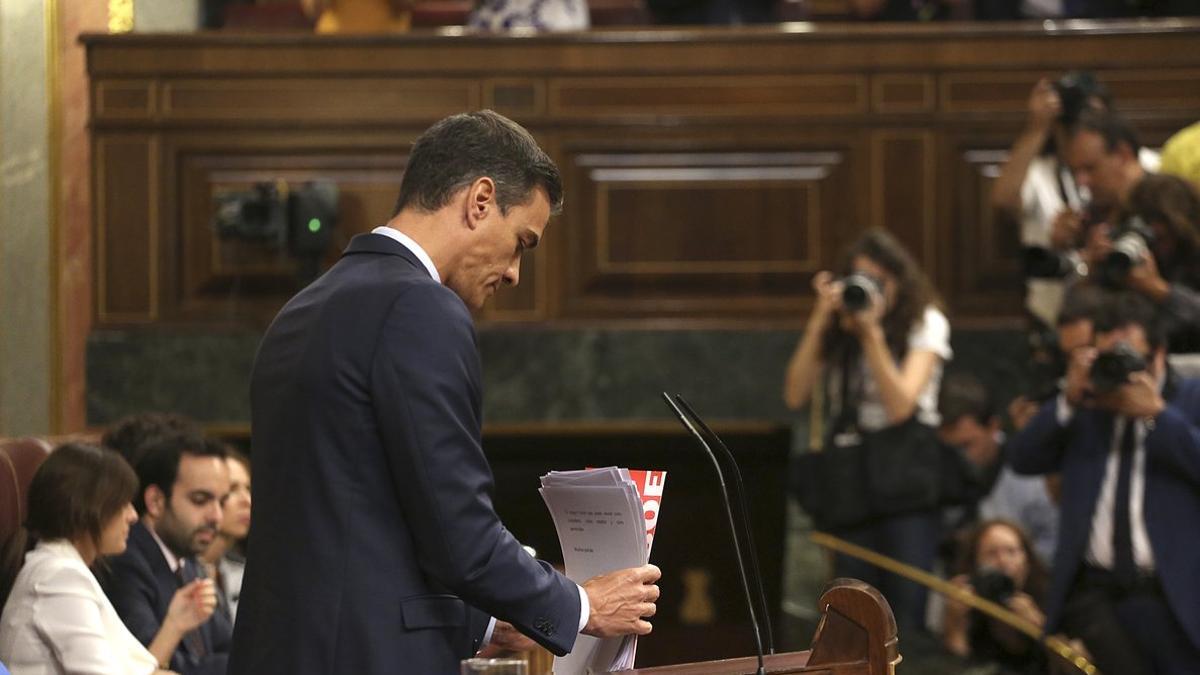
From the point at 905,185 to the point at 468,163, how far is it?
14.7ft

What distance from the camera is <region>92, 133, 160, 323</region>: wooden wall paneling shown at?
677 cm

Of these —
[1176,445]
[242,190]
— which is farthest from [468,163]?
[242,190]

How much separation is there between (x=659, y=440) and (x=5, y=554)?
9.15ft

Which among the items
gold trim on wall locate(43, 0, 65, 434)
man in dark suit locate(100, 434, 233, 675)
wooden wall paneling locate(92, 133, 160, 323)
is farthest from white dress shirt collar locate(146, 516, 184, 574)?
wooden wall paneling locate(92, 133, 160, 323)

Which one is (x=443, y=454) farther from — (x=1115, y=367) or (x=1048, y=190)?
(x=1048, y=190)

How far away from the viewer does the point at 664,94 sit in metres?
6.81

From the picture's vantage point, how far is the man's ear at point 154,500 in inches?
158

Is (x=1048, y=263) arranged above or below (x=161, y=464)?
above

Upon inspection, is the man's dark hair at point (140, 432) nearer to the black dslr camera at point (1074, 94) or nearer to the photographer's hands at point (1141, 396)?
the photographer's hands at point (1141, 396)

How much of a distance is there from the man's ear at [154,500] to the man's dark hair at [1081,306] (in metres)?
2.46

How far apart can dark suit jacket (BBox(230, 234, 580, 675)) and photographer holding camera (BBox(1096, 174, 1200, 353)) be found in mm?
3247

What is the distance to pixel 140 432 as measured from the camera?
423 centimetres

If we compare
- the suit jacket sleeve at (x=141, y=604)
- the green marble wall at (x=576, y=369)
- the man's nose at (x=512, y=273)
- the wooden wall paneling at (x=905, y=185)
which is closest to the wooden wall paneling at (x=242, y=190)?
the green marble wall at (x=576, y=369)

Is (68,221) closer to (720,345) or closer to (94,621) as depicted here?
(720,345)
